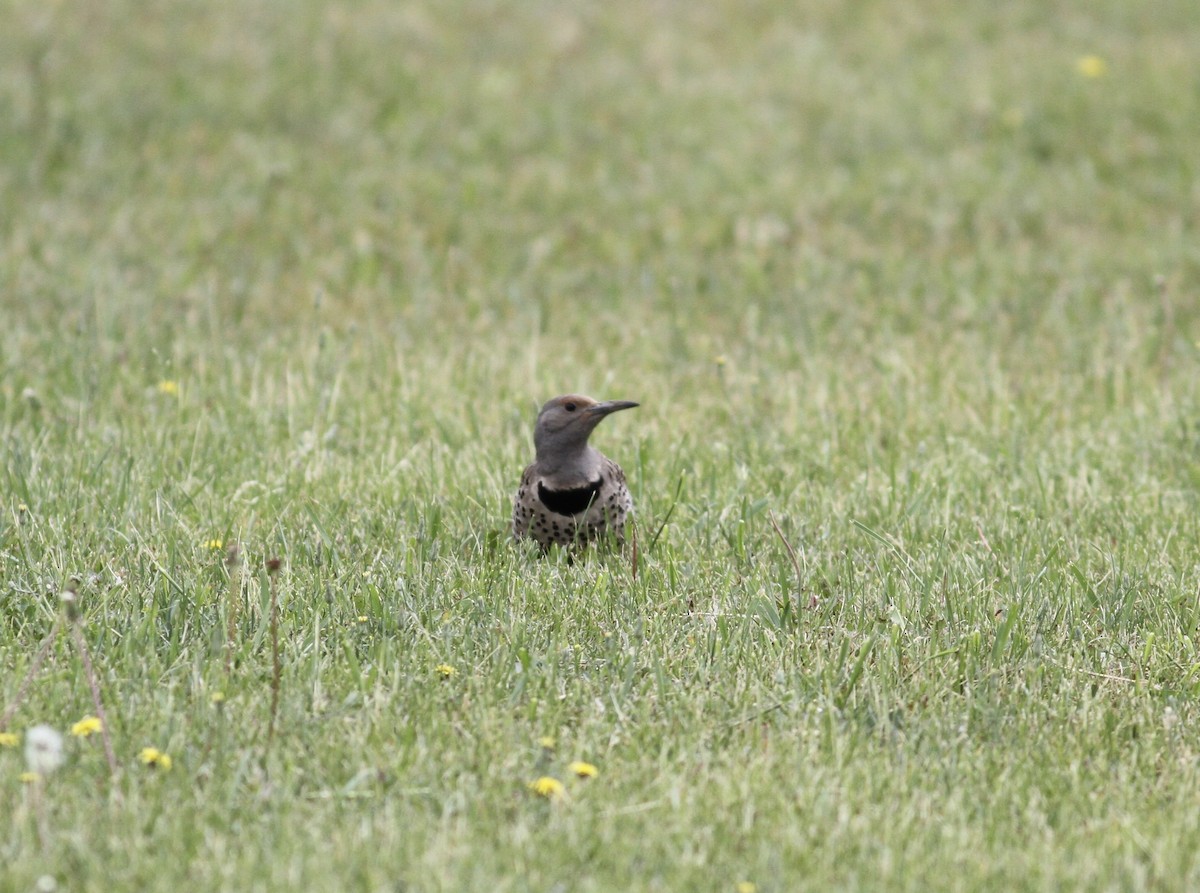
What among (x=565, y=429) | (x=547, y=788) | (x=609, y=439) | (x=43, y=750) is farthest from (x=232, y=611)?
(x=609, y=439)

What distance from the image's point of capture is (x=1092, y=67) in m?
12.3

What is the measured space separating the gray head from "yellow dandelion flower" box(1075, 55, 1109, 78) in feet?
27.6

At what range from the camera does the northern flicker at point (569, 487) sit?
524cm

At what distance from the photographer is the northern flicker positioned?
5.24 meters

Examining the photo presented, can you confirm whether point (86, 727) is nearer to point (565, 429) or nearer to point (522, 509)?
point (522, 509)

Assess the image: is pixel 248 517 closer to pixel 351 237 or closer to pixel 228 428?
pixel 228 428

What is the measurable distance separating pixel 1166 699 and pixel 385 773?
7.30ft

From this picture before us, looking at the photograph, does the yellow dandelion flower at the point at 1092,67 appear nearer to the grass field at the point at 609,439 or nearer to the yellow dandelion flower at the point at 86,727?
the grass field at the point at 609,439

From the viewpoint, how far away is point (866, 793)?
144 inches

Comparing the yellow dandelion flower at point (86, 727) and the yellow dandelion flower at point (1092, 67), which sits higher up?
the yellow dandelion flower at point (1092, 67)

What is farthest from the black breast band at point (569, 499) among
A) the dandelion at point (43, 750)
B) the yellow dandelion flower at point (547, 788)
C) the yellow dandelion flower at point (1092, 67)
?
the yellow dandelion flower at point (1092, 67)

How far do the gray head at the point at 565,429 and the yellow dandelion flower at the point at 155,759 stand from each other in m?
2.05

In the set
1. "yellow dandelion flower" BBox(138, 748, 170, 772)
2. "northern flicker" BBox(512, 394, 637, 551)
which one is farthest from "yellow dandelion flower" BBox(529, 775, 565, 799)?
"northern flicker" BBox(512, 394, 637, 551)

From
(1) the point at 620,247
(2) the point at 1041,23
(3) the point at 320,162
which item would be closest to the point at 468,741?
(1) the point at 620,247
